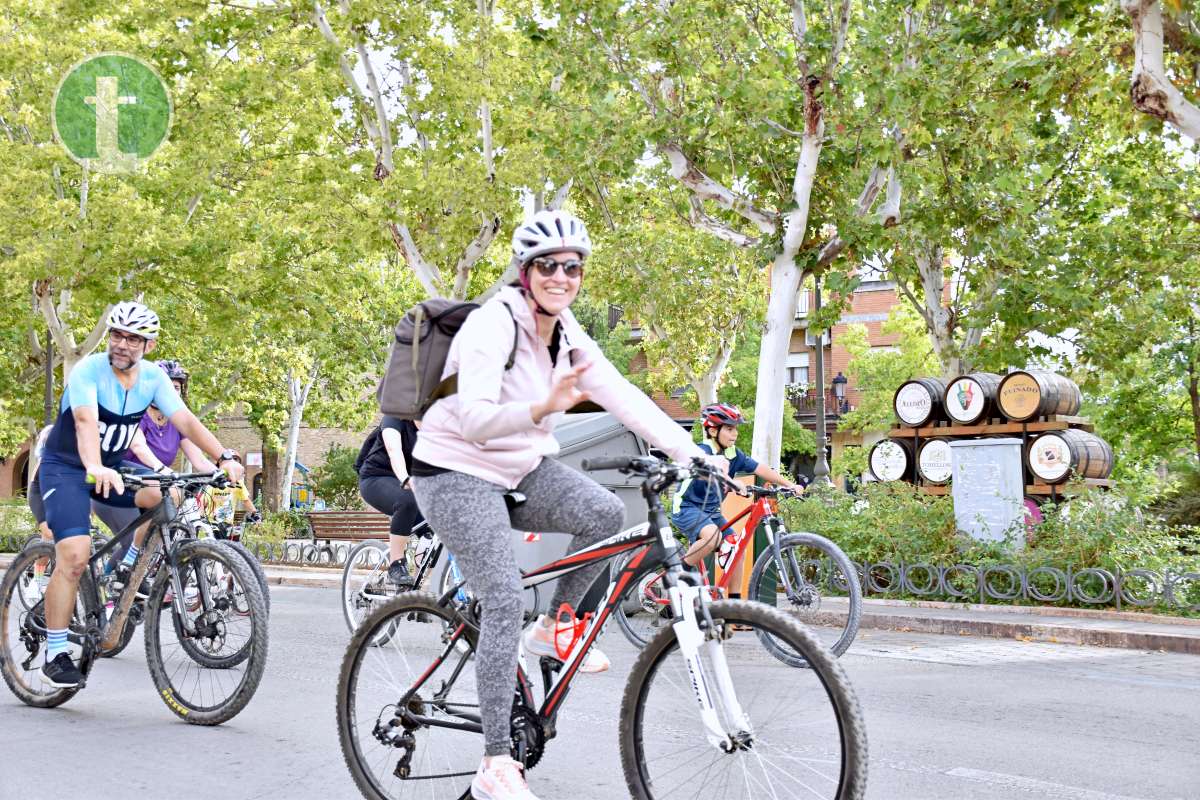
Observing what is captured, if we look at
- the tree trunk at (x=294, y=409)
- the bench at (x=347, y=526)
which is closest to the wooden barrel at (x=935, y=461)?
the bench at (x=347, y=526)

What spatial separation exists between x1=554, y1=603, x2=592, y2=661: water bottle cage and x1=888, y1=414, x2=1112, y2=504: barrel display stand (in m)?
12.9

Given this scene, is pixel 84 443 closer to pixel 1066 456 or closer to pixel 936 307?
pixel 1066 456

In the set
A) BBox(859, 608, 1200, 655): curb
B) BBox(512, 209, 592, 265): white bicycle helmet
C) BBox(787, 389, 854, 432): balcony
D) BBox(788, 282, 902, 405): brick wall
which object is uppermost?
BBox(788, 282, 902, 405): brick wall

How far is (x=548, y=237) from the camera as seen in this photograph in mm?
3855

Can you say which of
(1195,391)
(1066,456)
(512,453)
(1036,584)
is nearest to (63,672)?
(512,453)

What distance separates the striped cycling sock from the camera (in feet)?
20.6

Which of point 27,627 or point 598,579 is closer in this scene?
point 598,579

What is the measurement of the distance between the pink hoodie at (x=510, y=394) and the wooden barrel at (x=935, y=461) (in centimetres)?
1647

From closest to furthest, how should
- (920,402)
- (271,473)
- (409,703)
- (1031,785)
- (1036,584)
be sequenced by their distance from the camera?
(409,703)
(1031,785)
(1036,584)
(920,402)
(271,473)

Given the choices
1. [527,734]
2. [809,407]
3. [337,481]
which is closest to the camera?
[527,734]

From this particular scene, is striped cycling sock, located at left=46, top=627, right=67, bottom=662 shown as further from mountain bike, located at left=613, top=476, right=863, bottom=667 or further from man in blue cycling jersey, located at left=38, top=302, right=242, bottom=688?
mountain bike, located at left=613, top=476, right=863, bottom=667

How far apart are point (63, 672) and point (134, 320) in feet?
5.75

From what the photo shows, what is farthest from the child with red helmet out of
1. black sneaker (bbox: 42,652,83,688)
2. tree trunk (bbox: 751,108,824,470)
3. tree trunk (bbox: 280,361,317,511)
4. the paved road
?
tree trunk (bbox: 280,361,317,511)

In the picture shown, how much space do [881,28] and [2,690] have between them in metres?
11.8
